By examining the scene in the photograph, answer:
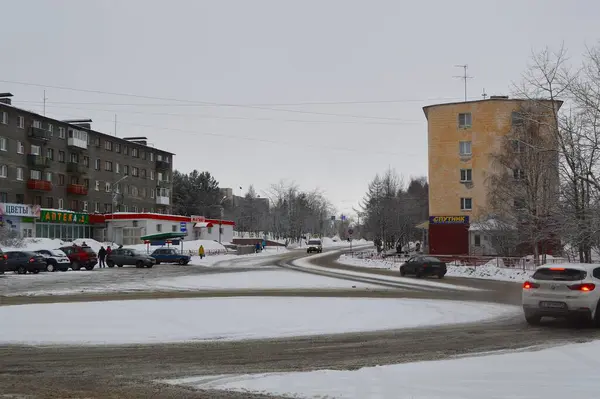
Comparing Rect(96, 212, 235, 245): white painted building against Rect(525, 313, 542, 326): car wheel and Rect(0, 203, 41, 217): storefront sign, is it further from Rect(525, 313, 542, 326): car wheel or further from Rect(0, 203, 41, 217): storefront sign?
Rect(525, 313, 542, 326): car wheel

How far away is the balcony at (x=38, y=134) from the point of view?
6662 cm

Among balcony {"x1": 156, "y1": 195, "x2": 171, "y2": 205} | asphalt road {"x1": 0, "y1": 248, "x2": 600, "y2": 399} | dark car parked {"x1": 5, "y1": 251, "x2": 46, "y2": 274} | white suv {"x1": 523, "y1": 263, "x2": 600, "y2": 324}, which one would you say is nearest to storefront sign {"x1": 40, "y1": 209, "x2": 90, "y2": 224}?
balcony {"x1": 156, "y1": 195, "x2": 171, "y2": 205}

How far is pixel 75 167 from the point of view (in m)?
73.4

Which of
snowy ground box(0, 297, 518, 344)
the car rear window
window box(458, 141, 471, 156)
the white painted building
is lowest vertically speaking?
snowy ground box(0, 297, 518, 344)

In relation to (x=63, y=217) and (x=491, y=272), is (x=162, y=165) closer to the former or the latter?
(x=63, y=217)

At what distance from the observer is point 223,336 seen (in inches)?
495

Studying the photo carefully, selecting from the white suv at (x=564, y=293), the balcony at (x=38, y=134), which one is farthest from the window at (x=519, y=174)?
the balcony at (x=38, y=134)

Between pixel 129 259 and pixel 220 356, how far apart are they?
37.2 metres

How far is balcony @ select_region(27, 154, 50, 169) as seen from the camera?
6600 centimetres

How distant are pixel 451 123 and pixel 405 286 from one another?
104ft

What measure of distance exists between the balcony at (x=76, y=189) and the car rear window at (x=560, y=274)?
223 feet

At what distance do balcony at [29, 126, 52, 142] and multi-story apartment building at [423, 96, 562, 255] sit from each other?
146 feet

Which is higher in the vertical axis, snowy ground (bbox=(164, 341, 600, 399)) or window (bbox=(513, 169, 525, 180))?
window (bbox=(513, 169, 525, 180))

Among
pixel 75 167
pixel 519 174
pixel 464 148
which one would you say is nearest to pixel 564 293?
pixel 519 174
